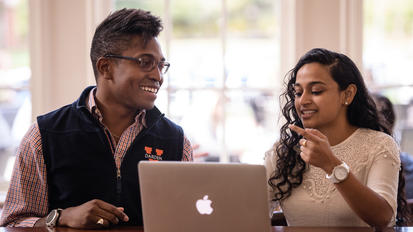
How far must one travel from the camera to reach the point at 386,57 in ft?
11.7

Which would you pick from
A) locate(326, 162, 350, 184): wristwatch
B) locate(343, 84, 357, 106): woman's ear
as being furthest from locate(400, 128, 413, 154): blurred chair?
locate(326, 162, 350, 184): wristwatch

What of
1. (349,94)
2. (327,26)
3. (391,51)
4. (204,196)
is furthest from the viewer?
(391,51)

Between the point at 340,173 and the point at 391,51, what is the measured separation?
2.01m

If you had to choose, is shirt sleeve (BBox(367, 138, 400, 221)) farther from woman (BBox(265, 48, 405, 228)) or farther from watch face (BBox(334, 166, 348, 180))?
watch face (BBox(334, 166, 348, 180))

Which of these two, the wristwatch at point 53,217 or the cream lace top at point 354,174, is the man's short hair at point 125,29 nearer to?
the wristwatch at point 53,217

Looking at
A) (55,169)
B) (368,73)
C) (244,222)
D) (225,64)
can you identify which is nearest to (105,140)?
(55,169)

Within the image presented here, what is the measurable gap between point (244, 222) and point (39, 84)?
6.95 feet

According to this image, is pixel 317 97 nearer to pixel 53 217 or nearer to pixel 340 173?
pixel 340 173

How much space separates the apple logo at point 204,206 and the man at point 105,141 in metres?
0.49

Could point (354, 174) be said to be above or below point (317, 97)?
below

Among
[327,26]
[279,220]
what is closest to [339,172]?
[279,220]

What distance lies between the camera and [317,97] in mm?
2074

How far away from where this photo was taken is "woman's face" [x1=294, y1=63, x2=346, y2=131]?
6.80ft

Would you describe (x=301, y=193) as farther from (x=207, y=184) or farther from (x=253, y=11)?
(x=253, y=11)
